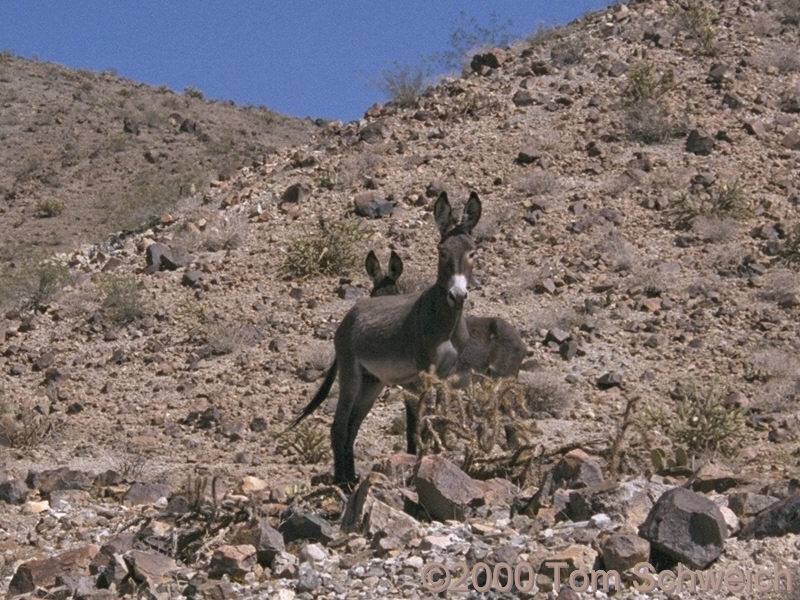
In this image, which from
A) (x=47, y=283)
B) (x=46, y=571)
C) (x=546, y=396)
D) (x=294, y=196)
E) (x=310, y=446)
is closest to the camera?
(x=46, y=571)

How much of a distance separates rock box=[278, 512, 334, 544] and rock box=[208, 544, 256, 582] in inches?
15.7

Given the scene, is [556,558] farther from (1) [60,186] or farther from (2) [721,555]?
(1) [60,186]

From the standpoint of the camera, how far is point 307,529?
25.0ft

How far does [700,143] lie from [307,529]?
14.7m

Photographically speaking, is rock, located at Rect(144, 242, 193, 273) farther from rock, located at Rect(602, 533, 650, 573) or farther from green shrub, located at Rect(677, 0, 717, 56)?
rock, located at Rect(602, 533, 650, 573)

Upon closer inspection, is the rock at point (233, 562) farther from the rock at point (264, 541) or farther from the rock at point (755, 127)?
the rock at point (755, 127)

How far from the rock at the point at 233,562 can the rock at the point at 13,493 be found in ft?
11.2

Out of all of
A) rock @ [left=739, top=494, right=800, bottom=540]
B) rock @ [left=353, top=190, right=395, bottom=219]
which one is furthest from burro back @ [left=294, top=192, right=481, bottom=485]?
rock @ [left=353, top=190, right=395, bottom=219]

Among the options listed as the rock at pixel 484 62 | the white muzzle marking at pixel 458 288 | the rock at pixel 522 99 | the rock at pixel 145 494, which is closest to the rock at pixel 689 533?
the white muzzle marking at pixel 458 288

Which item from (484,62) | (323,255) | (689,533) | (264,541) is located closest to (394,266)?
(264,541)

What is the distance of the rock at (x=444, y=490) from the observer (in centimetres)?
771

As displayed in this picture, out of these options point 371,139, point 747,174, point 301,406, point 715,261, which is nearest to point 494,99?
point 371,139

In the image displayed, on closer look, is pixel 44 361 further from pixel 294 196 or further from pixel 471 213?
pixel 471 213

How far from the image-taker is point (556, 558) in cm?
641
